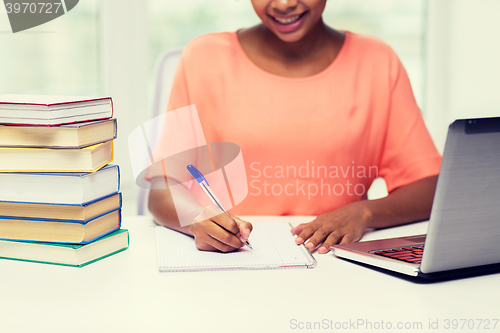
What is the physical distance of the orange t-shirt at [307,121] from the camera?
118 cm

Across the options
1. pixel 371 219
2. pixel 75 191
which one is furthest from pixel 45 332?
pixel 371 219

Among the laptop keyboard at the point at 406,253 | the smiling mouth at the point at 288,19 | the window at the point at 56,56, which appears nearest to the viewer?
the laptop keyboard at the point at 406,253

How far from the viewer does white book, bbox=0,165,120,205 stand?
657 mm

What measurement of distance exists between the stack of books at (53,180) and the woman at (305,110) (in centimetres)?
51

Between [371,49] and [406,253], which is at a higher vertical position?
[371,49]

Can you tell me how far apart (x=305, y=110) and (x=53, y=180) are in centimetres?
69

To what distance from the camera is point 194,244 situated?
768 mm

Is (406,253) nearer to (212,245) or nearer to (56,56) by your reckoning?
(212,245)

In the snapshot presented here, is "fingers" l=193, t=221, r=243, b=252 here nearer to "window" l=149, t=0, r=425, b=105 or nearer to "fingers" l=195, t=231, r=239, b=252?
"fingers" l=195, t=231, r=239, b=252

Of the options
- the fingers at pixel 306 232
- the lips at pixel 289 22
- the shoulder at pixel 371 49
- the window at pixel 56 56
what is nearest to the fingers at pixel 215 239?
the fingers at pixel 306 232

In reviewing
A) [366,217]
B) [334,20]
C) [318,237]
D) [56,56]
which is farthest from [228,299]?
[334,20]

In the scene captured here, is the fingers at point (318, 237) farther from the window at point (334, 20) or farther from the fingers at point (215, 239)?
the window at point (334, 20)

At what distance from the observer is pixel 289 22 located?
3.69ft

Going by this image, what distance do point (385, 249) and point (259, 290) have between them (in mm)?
216
